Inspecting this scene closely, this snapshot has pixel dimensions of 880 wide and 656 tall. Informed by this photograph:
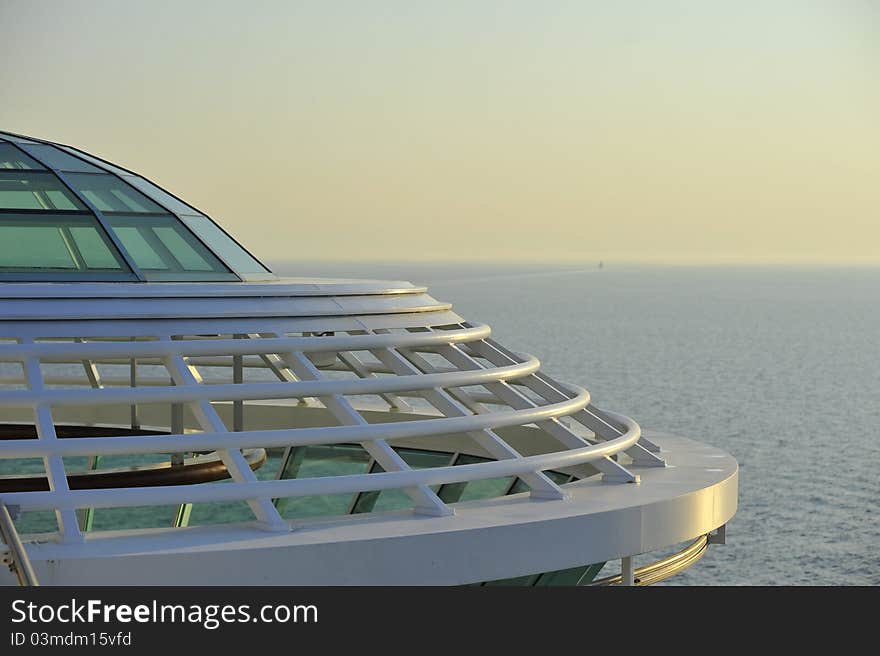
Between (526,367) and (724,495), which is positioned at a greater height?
(526,367)

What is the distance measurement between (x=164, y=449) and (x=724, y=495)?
7583mm

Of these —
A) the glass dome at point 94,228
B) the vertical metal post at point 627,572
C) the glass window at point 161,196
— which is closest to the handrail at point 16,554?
the glass dome at point 94,228

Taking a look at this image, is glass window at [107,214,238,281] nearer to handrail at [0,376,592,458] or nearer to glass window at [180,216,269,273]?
glass window at [180,216,269,273]

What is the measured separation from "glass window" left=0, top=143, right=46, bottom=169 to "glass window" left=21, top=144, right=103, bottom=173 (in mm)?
156

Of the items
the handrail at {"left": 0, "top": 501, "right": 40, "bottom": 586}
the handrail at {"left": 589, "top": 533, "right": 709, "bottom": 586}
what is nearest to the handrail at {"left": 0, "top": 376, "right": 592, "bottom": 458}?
the handrail at {"left": 0, "top": 501, "right": 40, "bottom": 586}

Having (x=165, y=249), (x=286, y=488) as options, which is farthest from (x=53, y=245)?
(x=286, y=488)

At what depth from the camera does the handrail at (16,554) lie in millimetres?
12500

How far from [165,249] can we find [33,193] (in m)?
1.94

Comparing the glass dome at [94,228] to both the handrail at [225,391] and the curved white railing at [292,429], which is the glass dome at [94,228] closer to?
the curved white railing at [292,429]

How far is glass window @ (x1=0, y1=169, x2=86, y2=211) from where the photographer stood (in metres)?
19.4

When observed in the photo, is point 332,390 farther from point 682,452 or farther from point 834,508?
point 834,508

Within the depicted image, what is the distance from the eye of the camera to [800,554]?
221 ft

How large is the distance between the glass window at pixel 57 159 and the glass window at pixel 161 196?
0.61 meters
